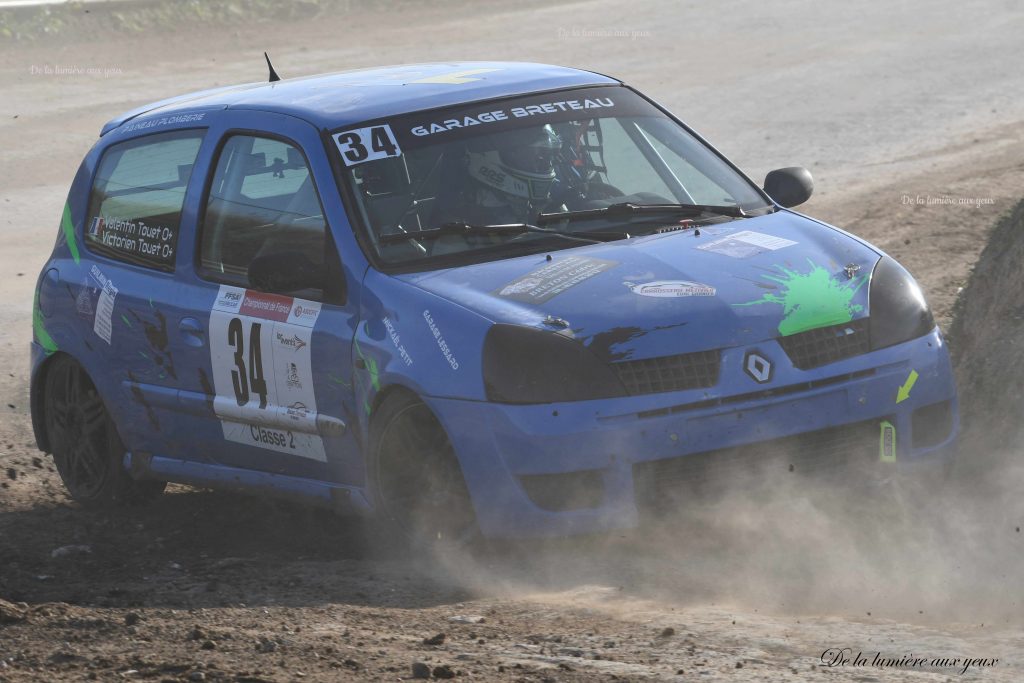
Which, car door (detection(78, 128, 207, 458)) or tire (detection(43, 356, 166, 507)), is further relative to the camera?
tire (detection(43, 356, 166, 507))

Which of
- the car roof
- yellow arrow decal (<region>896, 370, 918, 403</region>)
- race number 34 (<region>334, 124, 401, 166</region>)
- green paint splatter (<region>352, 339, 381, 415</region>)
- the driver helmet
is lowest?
yellow arrow decal (<region>896, 370, 918, 403</region>)

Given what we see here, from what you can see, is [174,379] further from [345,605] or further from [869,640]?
[869,640]

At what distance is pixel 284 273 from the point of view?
627 centimetres

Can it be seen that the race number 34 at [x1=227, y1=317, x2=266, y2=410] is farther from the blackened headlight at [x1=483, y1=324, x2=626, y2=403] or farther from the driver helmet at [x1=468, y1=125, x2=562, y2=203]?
the blackened headlight at [x1=483, y1=324, x2=626, y2=403]

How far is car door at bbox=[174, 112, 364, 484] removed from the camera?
20.8ft

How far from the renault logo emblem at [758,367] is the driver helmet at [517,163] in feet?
4.36

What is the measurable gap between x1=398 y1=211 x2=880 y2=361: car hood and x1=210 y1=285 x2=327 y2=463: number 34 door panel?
0.59 metres

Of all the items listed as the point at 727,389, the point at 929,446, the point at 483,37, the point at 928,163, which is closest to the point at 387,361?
the point at 727,389

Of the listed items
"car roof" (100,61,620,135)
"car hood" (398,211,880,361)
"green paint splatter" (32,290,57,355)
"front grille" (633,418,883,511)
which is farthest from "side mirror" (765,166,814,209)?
"green paint splatter" (32,290,57,355)

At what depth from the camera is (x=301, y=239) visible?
664 cm

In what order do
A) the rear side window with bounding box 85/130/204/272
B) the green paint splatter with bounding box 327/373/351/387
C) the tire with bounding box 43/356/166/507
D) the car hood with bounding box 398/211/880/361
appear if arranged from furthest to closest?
1. the tire with bounding box 43/356/166/507
2. the rear side window with bounding box 85/130/204/272
3. the green paint splatter with bounding box 327/373/351/387
4. the car hood with bounding box 398/211/880/361

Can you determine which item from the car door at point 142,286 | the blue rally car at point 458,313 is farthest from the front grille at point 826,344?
the car door at point 142,286

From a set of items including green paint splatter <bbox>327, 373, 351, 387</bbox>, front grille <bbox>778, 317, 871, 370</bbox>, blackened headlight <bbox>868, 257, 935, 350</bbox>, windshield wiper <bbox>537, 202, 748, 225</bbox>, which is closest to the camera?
front grille <bbox>778, 317, 871, 370</bbox>

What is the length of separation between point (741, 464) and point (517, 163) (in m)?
1.68
